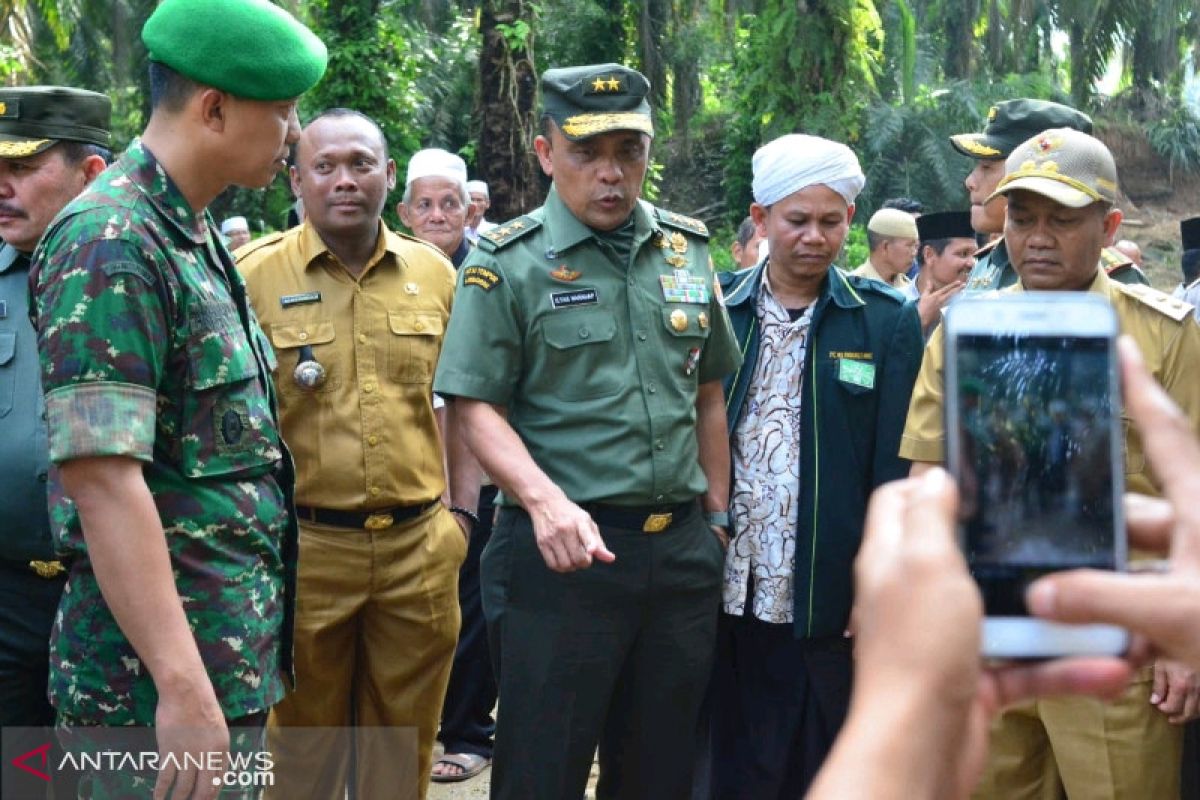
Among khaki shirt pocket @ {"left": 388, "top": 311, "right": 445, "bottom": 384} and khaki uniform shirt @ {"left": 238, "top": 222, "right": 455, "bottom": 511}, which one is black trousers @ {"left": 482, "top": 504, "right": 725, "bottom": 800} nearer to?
khaki uniform shirt @ {"left": 238, "top": 222, "right": 455, "bottom": 511}

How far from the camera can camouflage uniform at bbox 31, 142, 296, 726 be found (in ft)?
8.03

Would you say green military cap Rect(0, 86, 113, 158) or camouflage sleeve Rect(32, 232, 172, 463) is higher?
green military cap Rect(0, 86, 113, 158)

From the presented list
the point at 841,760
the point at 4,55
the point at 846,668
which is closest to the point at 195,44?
the point at 841,760

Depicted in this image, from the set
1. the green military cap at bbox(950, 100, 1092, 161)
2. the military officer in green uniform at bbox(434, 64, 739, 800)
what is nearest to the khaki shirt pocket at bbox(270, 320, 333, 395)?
the military officer in green uniform at bbox(434, 64, 739, 800)

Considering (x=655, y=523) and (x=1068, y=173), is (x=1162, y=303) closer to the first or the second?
(x=1068, y=173)

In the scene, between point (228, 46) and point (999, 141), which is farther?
point (999, 141)

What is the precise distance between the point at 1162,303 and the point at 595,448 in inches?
57.8

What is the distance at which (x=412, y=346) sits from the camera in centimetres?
434

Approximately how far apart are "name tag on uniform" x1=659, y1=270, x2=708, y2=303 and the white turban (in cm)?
42

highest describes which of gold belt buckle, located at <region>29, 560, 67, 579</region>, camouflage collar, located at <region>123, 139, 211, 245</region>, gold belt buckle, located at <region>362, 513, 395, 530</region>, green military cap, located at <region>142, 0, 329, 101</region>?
green military cap, located at <region>142, 0, 329, 101</region>

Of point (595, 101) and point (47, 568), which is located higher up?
point (595, 101)

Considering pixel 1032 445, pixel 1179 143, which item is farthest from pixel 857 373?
pixel 1179 143

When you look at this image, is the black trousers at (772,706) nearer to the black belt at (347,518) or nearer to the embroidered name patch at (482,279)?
the black belt at (347,518)

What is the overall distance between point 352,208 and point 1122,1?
2033 cm
